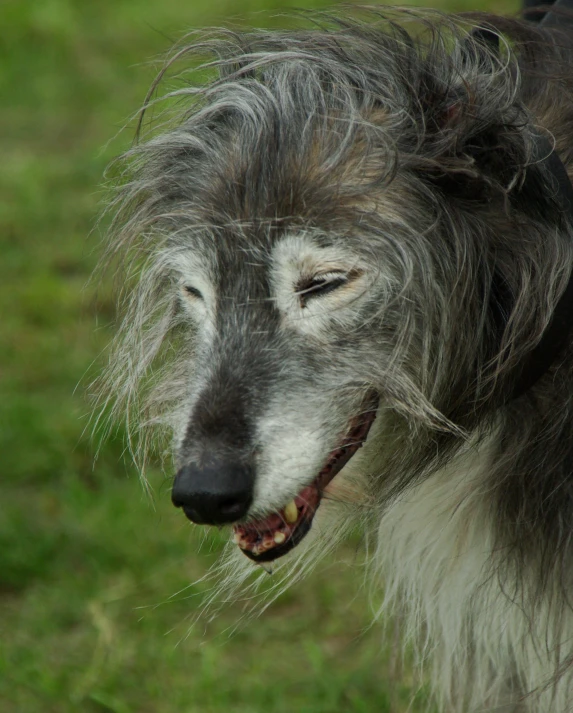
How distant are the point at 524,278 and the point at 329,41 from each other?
659 millimetres

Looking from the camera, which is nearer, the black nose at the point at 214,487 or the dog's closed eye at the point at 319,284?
the black nose at the point at 214,487

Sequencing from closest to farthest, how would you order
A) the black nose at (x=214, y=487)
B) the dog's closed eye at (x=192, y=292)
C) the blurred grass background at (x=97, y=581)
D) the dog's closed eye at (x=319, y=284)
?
the black nose at (x=214, y=487) → the dog's closed eye at (x=319, y=284) → the dog's closed eye at (x=192, y=292) → the blurred grass background at (x=97, y=581)

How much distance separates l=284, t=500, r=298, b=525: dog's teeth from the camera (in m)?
2.30

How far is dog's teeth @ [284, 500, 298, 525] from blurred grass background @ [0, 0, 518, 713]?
82 centimetres

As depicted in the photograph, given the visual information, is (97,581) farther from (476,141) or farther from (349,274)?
(476,141)

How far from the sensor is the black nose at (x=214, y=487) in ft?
7.07

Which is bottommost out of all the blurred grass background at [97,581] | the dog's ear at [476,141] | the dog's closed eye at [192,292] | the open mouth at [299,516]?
the blurred grass background at [97,581]

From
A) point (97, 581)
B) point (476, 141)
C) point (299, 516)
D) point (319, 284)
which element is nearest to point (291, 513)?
point (299, 516)

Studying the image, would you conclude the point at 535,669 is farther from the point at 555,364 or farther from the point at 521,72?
the point at 521,72

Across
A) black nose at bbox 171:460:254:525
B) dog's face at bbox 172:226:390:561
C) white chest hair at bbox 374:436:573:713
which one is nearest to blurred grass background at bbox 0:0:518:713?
white chest hair at bbox 374:436:573:713

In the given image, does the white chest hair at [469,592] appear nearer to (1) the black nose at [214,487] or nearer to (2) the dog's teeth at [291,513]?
(2) the dog's teeth at [291,513]

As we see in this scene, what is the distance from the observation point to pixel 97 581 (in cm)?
395

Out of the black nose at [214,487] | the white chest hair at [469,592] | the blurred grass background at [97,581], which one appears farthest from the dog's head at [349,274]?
the blurred grass background at [97,581]

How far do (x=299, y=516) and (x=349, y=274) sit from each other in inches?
19.2
